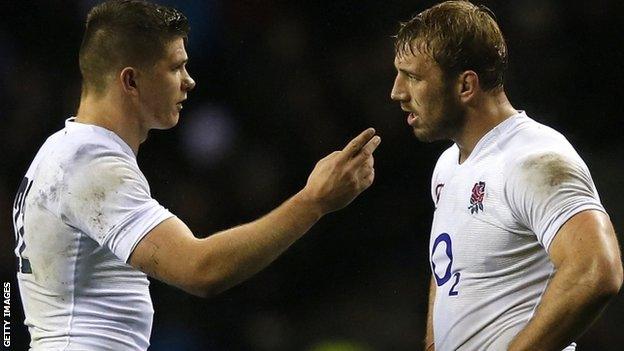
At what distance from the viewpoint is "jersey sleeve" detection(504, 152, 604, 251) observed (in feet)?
8.57

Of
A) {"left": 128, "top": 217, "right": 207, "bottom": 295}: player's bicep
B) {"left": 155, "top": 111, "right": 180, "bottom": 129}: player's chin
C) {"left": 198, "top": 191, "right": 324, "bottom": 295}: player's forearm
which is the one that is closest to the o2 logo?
{"left": 198, "top": 191, "right": 324, "bottom": 295}: player's forearm

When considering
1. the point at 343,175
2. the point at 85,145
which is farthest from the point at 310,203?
the point at 85,145

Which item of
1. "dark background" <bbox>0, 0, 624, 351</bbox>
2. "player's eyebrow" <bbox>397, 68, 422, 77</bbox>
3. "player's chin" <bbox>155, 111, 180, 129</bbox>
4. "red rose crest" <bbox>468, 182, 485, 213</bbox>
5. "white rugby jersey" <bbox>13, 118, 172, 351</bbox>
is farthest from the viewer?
"dark background" <bbox>0, 0, 624, 351</bbox>

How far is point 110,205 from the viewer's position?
8.61ft

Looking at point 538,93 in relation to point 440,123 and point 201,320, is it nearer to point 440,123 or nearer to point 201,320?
point 201,320

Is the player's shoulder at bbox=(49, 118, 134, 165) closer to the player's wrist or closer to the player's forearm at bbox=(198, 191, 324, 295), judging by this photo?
the player's forearm at bbox=(198, 191, 324, 295)

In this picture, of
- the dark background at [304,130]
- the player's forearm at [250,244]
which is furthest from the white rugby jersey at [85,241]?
the dark background at [304,130]

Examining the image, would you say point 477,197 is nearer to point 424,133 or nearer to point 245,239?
point 424,133

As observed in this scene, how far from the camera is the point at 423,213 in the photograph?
590 centimetres

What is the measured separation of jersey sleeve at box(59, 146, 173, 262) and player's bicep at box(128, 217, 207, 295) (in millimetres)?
24

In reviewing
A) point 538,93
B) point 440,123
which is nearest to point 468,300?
Result: point 440,123

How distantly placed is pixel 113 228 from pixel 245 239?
0.36 m

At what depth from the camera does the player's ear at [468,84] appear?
3.17 meters

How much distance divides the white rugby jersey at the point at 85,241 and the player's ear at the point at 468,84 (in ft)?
3.59
